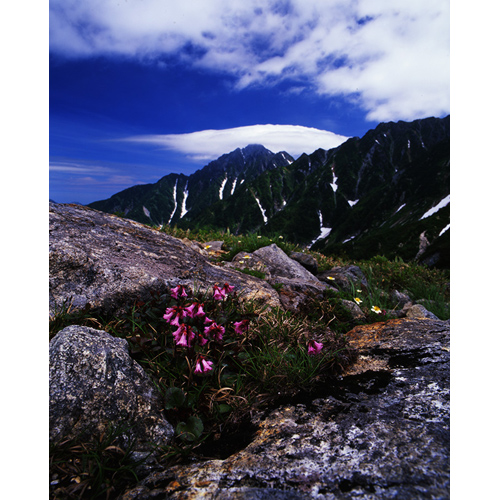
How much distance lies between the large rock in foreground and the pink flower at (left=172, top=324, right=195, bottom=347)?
111 cm

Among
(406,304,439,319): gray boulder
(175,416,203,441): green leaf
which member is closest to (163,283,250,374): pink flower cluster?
(175,416,203,441): green leaf

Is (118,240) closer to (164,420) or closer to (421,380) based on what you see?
(164,420)

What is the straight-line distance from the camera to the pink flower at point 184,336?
8.63 ft

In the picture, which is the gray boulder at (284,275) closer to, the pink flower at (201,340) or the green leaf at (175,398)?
the pink flower at (201,340)

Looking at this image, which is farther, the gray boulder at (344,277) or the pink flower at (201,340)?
the gray boulder at (344,277)

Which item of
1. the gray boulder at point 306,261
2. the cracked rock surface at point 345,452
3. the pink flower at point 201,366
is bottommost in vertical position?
the cracked rock surface at point 345,452

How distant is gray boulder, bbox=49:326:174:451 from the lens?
205cm

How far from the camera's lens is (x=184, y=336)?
2.67 meters

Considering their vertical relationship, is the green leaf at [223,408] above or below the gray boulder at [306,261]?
below

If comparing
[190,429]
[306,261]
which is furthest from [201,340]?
[306,261]

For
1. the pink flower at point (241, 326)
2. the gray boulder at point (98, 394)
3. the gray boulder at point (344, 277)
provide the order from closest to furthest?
the gray boulder at point (98, 394) < the pink flower at point (241, 326) < the gray boulder at point (344, 277)

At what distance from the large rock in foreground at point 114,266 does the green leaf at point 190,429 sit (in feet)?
5.51

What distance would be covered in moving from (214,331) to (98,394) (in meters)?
1.05

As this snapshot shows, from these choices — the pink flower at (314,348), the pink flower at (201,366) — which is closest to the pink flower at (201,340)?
the pink flower at (201,366)
